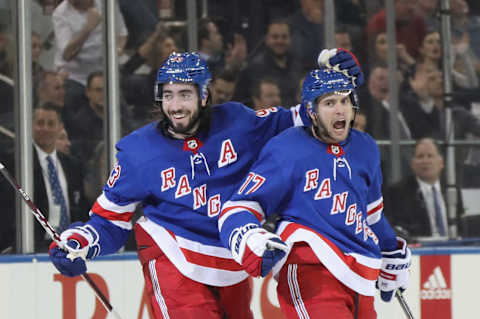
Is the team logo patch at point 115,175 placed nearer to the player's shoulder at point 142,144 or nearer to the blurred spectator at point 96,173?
the player's shoulder at point 142,144

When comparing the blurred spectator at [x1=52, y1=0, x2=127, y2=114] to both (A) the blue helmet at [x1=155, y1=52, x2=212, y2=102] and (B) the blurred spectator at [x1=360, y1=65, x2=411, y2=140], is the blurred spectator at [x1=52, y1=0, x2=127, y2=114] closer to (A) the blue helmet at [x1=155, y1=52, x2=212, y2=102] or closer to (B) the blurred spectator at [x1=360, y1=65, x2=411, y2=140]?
(B) the blurred spectator at [x1=360, y1=65, x2=411, y2=140]

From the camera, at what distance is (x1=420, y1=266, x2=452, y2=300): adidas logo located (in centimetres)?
488

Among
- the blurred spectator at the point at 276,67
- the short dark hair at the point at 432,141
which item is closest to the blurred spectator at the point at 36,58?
the blurred spectator at the point at 276,67

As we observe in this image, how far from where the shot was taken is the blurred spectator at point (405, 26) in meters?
5.10

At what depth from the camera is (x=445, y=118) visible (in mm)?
5133

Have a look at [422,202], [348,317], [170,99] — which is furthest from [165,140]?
[422,202]

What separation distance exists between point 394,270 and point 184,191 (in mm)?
711

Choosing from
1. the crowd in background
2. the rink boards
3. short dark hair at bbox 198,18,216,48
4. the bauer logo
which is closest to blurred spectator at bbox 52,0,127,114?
the crowd in background

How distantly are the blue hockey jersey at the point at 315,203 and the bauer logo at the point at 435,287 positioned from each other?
6.17ft

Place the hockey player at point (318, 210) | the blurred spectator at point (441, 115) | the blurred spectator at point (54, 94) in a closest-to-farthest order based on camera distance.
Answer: the hockey player at point (318, 210) < the blurred spectator at point (54, 94) < the blurred spectator at point (441, 115)

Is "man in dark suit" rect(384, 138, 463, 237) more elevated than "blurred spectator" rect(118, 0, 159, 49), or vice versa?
"blurred spectator" rect(118, 0, 159, 49)

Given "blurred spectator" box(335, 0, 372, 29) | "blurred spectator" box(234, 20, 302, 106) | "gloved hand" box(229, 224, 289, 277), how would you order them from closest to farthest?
"gloved hand" box(229, 224, 289, 277), "blurred spectator" box(234, 20, 302, 106), "blurred spectator" box(335, 0, 372, 29)

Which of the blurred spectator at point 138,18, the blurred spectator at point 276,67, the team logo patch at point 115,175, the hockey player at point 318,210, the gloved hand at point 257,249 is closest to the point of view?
the gloved hand at point 257,249

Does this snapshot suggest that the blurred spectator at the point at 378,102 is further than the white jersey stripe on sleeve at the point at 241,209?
Yes
